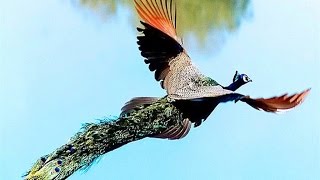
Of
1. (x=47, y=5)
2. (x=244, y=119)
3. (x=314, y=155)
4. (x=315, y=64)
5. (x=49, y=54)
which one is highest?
(x=47, y=5)

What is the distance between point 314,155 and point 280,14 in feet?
1.45

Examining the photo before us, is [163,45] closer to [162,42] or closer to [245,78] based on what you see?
[162,42]

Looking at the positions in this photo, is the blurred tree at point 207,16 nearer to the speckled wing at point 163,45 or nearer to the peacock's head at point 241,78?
the speckled wing at point 163,45

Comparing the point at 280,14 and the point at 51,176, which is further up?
the point at 280,14

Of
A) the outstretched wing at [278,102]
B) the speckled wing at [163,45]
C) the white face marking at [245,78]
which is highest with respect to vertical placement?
the speckled wing at [163,45]

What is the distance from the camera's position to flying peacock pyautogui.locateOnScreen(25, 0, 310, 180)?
1.81 m

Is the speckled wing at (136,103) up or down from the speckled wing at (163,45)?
down

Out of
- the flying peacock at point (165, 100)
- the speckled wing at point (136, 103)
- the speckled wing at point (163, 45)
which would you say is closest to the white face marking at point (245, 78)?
the flying peacock at point (165, 100)

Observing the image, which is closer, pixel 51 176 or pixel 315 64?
pixel 51 176

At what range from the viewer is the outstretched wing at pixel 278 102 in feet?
6.16

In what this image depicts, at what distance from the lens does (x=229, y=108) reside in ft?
6.14

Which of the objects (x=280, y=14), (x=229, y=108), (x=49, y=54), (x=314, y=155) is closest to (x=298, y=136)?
(x=314, y=155)

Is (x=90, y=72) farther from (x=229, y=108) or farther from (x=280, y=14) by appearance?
(x=280, y=14)

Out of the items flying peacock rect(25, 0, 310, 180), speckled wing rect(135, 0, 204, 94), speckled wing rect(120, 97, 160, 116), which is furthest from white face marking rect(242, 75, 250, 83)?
speckled wing rect(120, 97, 160, 116)
